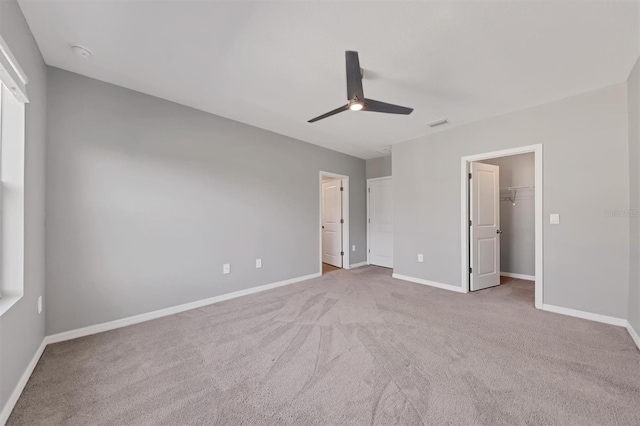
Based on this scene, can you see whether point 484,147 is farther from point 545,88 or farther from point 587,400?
point 587,400

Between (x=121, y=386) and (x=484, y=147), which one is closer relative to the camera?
(x=121, y=386)

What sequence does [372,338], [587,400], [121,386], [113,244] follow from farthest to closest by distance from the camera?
[113,244], [372,338], [121,386], [587,400]

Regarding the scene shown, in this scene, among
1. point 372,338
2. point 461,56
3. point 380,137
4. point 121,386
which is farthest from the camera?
point 380,137

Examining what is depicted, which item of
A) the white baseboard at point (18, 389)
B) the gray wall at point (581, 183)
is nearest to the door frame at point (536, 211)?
the gray wall at point (581, 183)

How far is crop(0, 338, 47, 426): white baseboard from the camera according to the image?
139cm

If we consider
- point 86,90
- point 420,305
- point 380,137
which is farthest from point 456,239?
point 86,90

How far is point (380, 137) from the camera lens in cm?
420

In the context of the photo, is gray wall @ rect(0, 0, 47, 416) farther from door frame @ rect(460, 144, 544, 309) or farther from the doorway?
door frame @ rect(460, 144, 544, 309)

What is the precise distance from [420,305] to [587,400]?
167 cm

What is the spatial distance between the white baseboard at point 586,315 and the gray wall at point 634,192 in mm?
180

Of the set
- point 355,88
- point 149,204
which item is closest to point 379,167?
point 355,88

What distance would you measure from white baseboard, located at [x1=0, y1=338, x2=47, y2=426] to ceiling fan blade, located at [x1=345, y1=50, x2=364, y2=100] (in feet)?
9.45

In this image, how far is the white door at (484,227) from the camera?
12.3 feet

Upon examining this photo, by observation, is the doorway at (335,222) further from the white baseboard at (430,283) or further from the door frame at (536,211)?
the door frame at (536,211)
